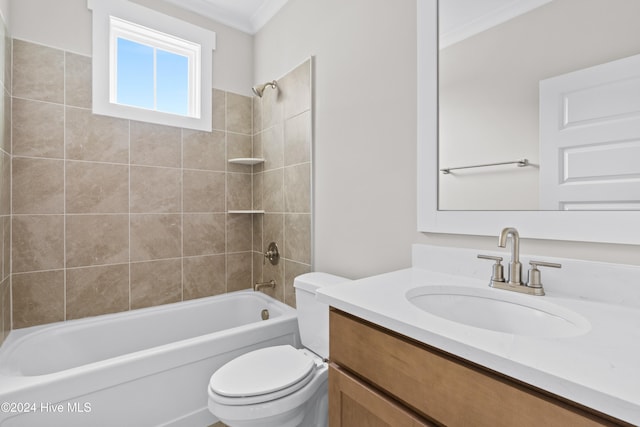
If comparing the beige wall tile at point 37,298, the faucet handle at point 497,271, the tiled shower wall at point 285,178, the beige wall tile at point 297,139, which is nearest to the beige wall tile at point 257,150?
the tiled shower wall at point 285,178

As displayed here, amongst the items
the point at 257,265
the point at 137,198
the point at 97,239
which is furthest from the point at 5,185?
the point at 257,265

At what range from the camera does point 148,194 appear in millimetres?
2078

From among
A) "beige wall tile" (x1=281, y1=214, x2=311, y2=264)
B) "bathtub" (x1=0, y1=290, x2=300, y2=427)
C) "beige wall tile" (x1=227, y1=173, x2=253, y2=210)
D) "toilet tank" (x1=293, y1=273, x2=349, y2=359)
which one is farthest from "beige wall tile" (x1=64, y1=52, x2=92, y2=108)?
"toilet tank" (x1=293, y1=273, x2=349, y2=359)

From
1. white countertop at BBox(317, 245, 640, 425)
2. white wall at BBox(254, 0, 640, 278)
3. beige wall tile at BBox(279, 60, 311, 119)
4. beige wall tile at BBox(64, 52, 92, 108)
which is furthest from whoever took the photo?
beige wall tile at BBox(279, 60, 311, 119)

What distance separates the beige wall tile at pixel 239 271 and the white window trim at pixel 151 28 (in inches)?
40.2

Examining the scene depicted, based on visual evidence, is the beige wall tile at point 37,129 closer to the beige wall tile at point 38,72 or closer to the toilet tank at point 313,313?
the beige wall tile at point 38,72

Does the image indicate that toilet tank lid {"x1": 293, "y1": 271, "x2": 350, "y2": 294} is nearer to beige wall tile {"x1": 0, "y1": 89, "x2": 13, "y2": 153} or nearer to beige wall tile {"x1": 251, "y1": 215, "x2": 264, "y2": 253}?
beige wall tile {"x1": 251, "y1": 215, "x2": 264, "y2": 253}

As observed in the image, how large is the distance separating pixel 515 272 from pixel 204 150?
2.11m

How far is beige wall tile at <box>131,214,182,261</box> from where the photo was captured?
2.04 meters

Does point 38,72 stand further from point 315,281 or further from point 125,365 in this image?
point 315,281

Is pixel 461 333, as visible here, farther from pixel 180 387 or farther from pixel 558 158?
pixel 180 387

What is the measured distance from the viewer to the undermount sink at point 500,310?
772 mm

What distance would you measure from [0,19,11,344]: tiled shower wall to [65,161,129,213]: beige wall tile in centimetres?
26

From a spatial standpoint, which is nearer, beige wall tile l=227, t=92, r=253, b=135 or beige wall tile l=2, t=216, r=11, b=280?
beige wall tile l=2, t=216, r=11, b=280
